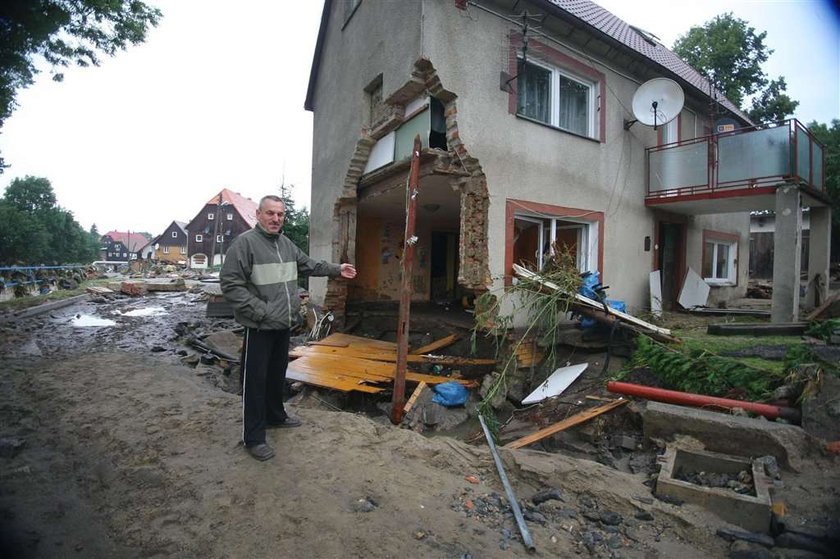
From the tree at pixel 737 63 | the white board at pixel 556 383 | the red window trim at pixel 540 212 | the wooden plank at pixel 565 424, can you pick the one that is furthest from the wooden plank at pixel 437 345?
the tree at pixel 737 63

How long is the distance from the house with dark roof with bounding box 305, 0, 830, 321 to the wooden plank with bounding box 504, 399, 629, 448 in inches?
100

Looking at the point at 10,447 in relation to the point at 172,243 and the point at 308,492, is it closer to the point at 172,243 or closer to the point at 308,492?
the point at 308,492

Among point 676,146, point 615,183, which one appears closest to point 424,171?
point 615,183

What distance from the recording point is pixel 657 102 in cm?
860

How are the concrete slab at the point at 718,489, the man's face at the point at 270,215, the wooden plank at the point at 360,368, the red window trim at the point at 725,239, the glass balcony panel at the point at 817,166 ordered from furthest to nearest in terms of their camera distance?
the red window trim at the point at 725,239 → the glass balcony panel at the point at 817,166 → the wooden plank at the point at 360,368 → the man's face at the point at 270,215 → the concrete slab at the point at 718,489

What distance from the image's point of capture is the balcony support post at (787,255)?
752 cm

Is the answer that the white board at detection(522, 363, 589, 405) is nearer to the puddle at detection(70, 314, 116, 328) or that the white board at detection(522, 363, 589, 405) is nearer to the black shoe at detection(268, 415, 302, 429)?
the black shoe at detection(268, 415, 302, 429)

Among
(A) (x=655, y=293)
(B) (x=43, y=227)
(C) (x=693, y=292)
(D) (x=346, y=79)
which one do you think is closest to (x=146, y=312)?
(D) (x=346, y=79)

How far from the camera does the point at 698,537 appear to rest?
2.66 meters

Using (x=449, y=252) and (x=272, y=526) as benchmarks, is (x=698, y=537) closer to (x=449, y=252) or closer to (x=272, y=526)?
(x=272, y=526)

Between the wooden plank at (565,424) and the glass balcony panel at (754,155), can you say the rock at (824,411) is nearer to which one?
the wooden plank at (565,424)

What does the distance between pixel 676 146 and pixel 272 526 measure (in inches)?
412

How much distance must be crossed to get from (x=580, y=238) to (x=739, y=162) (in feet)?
12.2

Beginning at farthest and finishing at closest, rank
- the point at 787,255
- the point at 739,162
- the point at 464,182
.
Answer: the point at 739,162, the point at 787,255, the point at 464,182
